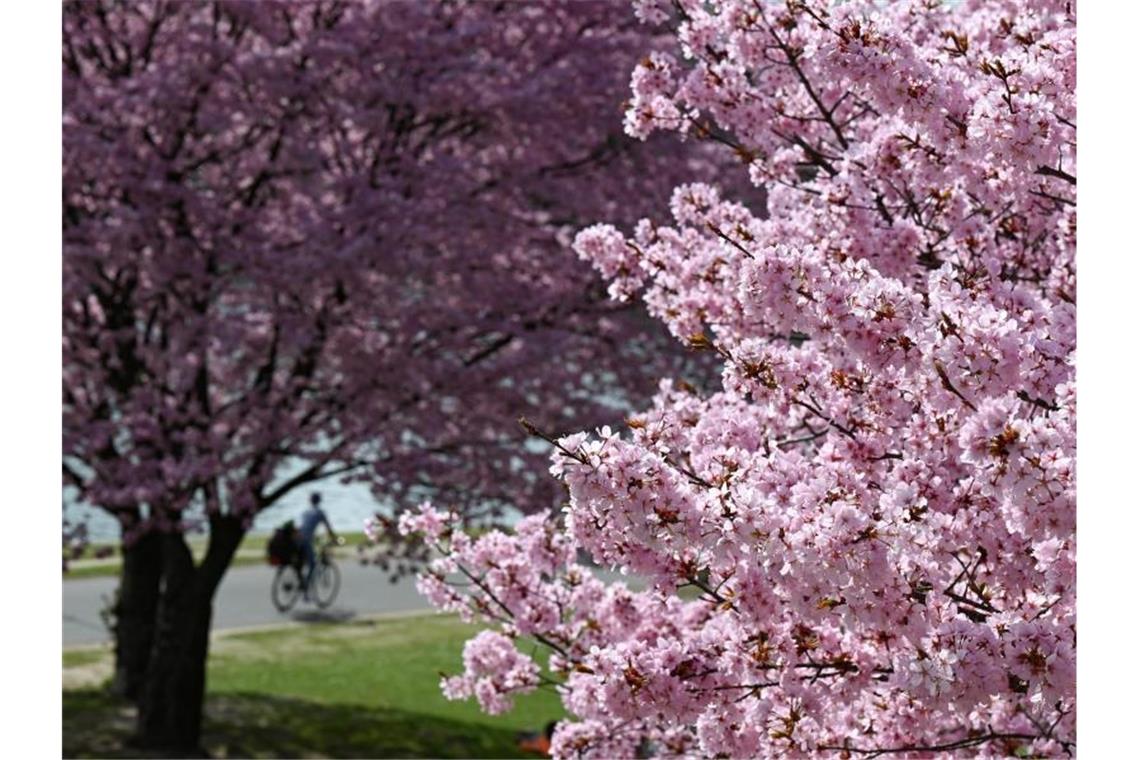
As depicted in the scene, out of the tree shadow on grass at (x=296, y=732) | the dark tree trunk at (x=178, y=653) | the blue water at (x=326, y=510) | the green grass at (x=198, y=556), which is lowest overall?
the tree shadow on grass at (x=296, y=732)

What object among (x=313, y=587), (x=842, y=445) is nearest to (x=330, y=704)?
(x=313, y=587)

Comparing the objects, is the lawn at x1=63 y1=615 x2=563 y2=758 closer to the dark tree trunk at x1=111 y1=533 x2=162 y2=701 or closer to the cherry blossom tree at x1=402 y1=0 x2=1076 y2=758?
the dark tree trunk at x1=111 y1=533 x2=162 y2=701

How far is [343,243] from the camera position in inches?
372

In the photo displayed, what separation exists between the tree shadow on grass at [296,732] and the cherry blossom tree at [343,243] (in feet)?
6.16

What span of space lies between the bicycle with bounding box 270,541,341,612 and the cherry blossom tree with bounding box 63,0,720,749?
29.4 feet

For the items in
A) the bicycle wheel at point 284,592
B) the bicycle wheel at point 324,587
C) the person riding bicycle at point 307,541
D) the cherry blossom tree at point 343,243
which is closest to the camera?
the cherry blossom tree at point 343,243

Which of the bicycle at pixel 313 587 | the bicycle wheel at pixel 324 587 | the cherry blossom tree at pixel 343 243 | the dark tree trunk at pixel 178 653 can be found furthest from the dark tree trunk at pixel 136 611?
the bicycle wheel at pixel 324 587

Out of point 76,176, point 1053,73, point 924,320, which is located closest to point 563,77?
point 76,176

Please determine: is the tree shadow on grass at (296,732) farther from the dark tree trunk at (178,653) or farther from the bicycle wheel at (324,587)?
the bicycle wheel at (324,587)

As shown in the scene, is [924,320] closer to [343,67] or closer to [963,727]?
[963,727]

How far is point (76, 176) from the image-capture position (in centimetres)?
984

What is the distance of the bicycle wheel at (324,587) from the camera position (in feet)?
65.6

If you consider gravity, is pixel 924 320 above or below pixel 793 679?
above

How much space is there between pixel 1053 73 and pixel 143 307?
8126 mm
